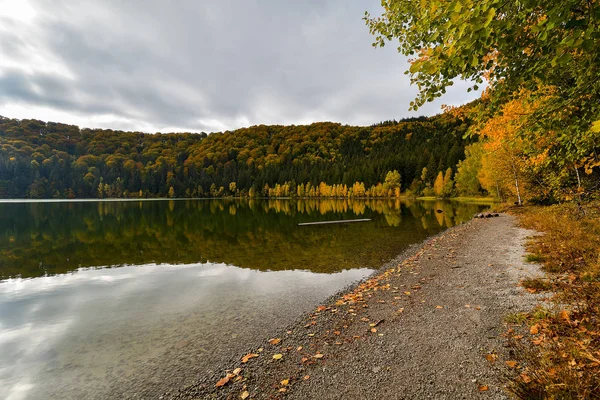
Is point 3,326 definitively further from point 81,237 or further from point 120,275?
point 81,237

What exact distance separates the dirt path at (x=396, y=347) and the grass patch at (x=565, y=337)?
1.69 feet

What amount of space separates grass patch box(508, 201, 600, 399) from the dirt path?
1.69 feet

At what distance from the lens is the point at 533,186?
A: 3534 cm

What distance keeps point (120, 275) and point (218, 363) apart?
1459 centimetres

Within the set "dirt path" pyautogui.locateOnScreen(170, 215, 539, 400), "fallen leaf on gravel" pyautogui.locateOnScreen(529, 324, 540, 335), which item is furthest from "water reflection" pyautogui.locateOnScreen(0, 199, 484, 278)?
"fallen leaf on gravel" pyautogui.locateOnScreen(529, 324, 540, 335)

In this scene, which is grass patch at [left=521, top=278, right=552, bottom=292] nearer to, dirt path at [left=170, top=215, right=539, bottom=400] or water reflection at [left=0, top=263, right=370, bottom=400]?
dirt path at [left=170, top=215, right=539, bottom=400]

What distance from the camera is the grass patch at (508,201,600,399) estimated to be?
13.4 ft

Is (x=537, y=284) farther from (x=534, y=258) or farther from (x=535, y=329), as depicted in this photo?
(x=534, y=258)

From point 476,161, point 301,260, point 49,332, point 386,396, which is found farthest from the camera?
point 476,161

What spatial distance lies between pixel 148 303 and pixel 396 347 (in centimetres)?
1196

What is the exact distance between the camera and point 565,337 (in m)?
5.61

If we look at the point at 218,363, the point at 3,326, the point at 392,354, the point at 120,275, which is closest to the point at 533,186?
the point at 392,354

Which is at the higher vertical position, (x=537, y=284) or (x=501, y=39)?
(x=501, y=39)

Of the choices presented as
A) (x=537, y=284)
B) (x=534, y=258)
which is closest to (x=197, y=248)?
(x=534, y=258)
